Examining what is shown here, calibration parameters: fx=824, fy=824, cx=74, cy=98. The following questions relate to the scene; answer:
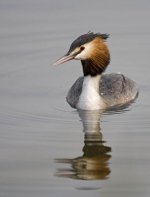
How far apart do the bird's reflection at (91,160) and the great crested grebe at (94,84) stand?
0.86 meters

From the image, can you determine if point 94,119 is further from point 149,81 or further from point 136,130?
point 149,81

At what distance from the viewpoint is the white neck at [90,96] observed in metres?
15.3

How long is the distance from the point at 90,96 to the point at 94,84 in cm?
24

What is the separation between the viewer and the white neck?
15.3 metres

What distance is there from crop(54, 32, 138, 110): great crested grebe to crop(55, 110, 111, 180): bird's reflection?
86cm

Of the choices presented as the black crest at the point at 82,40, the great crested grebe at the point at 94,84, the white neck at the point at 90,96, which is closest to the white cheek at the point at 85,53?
the great crested grebe at the point at 94,84

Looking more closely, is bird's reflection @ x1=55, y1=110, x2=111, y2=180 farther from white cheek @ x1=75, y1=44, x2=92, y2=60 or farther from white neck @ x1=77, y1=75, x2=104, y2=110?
white cheek @ x1=75, y1=44, x2=92, y2=60

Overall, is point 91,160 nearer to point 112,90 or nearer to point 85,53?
point 85,53

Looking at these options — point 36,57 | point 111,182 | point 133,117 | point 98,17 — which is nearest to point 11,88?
point 36,57

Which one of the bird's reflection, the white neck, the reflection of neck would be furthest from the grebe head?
the bird's reflection

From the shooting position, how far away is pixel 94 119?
1461 cm

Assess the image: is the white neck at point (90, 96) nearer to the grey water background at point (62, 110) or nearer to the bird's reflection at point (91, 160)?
the grey water background at point (62, 110)

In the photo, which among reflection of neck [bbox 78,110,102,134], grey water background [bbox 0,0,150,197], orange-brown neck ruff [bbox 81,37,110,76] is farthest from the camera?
orange-brown neck ruff [bbox 81,37,110,76]

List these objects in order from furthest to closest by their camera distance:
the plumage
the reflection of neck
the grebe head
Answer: the plumage → the grebe head → the reflection of neck
